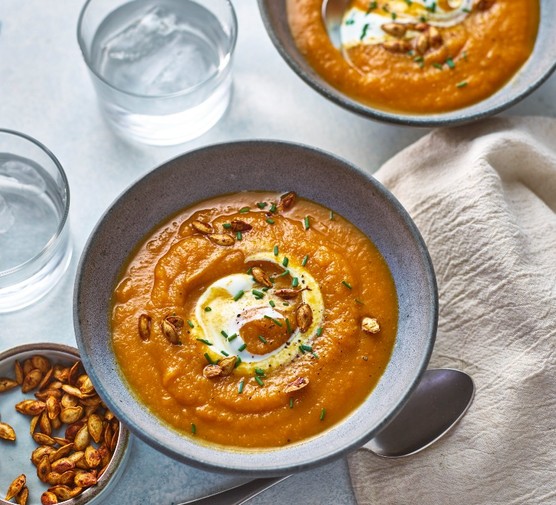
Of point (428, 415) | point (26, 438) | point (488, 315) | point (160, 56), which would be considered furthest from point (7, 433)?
point (488, 315)

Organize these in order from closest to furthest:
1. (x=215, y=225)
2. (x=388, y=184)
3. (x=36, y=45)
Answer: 1. (x=215, y=225)
2. (x=388, y=184)
3. (x=36, y=45)

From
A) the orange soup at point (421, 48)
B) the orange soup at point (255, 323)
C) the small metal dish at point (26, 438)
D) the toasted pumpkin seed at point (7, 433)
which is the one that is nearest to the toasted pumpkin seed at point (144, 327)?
the orange soup at point (255, 323)

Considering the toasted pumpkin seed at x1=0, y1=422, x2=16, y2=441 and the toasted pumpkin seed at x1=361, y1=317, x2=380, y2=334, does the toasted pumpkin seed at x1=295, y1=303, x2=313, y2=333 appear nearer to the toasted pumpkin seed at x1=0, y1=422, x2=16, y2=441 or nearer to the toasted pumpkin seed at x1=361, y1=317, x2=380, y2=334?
the toasted pumpkin seed at x1=361, y1=317, x2=380, y2=334

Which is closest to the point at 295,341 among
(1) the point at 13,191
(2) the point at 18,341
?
(2) the point at 18,341

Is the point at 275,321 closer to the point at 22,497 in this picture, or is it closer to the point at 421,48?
the point at 22,497

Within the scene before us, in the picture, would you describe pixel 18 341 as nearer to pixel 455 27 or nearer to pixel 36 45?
pixel 36 45
